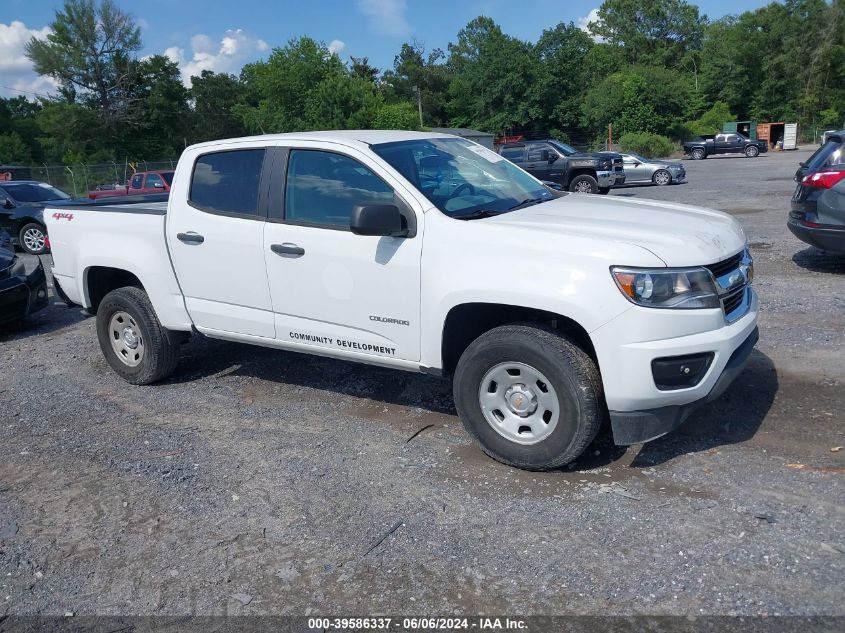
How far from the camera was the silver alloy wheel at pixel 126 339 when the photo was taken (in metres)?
6.10

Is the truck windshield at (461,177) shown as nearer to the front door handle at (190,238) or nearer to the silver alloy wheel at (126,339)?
the front door handle at (190,238)

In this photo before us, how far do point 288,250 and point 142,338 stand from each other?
74.7 inches

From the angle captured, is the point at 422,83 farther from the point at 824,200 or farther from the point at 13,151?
the point at 824,200

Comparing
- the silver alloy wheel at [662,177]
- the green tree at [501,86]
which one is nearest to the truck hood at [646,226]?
the silver alloy wheel at [662,177]

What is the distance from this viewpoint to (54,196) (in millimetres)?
16078

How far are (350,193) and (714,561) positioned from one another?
2.94m

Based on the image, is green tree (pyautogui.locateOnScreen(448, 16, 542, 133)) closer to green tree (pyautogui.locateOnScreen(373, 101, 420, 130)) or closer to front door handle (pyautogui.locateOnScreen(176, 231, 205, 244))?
green tree (pyautogui.locateOnScreen(373, 101, 420, 130))

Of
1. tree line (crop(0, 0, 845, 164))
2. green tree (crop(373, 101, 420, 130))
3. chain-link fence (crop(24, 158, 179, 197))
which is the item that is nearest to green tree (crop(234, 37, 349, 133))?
tree line (crop(0, 0, 845, 164))

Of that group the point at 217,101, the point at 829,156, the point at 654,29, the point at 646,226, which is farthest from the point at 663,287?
the point at 654,29

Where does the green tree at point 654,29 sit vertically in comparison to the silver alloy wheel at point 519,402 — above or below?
above

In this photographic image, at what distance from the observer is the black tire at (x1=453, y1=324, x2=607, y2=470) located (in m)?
3.94

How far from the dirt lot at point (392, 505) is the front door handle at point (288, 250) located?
3.95ft

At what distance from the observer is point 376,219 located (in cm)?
425

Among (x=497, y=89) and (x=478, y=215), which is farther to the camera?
(x=497, y=89)
